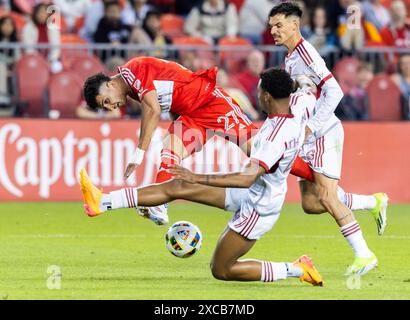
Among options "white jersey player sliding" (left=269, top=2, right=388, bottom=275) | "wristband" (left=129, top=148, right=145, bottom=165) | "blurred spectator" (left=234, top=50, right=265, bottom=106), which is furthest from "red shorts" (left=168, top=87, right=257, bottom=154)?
"blurred spectator" (left=234, top=50, right=265, bottom=106)

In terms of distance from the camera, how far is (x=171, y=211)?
1766cm

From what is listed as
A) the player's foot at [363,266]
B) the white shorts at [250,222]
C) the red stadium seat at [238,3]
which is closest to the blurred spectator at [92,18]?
the red stadium seat at [238,3]

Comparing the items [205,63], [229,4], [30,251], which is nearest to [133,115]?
[205,63]

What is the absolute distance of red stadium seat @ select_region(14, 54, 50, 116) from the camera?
19453 millimetres

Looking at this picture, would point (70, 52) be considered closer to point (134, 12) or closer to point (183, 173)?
point (134, 12)

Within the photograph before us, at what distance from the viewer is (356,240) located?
11.4m

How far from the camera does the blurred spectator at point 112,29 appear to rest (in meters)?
20.7

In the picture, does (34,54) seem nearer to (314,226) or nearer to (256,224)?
(314,226)

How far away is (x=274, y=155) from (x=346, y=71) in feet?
33.7

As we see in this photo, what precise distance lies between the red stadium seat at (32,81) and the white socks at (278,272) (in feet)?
31.4

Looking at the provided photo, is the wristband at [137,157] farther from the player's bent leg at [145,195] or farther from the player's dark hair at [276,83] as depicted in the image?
the player's dark hair at [276,83]

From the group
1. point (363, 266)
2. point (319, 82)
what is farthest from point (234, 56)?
point (363, 266)

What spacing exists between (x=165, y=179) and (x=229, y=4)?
31.8 ft

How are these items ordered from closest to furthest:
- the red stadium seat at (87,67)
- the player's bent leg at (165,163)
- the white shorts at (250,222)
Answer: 1. the white shorts at (250,222)
2. the player's bent leg at (165,163)
3. the red stadium seat at (87,67)
